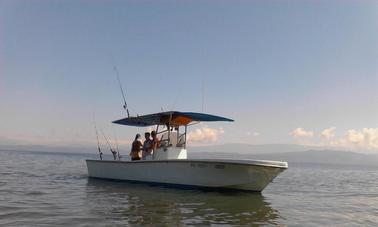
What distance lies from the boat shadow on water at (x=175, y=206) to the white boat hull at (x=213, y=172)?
0.34m

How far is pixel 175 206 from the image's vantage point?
12.4 meters

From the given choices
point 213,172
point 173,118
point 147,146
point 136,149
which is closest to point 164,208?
point 213,172

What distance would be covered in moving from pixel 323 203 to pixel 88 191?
908 centimetres

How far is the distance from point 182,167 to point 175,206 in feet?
11.0

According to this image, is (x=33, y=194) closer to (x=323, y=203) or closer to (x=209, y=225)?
(x=209, y=225)

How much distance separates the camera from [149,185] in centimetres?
1709

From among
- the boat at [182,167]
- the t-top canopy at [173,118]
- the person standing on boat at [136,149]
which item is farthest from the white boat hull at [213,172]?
the t-top canopy at [173,118]

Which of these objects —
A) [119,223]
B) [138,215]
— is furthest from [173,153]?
[119,223]

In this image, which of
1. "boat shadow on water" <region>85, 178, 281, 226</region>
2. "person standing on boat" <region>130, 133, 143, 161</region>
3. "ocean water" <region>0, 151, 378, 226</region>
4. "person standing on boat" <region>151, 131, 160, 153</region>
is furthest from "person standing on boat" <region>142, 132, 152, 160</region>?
"ocean water" <region>0, 151, 378, 226</region>

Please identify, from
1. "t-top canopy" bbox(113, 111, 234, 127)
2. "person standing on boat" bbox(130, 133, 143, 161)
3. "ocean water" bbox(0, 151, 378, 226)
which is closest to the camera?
"ocean water" bbox(0, 151, 378, 226)

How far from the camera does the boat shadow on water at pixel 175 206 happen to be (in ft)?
34.3

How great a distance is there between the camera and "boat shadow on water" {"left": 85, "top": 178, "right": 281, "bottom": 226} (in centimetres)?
1045

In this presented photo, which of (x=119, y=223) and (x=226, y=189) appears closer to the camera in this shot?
(x=119, y=223)

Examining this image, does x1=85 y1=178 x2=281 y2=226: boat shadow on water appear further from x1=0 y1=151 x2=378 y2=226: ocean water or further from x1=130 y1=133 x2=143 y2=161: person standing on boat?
x1=130 y1=133 x2=143 y2=161: person standing on boat
